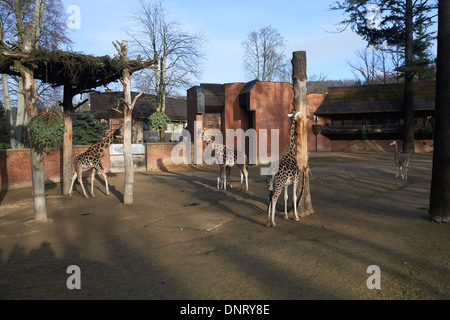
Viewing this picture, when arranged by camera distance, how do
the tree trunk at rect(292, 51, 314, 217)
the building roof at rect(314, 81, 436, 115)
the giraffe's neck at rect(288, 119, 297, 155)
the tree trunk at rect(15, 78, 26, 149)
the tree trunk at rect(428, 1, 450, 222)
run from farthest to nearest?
1. the building roof at rect(314, 81, 436, 115)
2. the tree trunk at rect(15, 78, 26, 149)
3. the giraffe's neck at rect(288, 119, 297, 155)
4. the tree trunk at rect(292, 51, 314, 217)
5. the tree trunk at rect(428, 1, 450, 222)

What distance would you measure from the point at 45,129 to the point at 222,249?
17.7 feet

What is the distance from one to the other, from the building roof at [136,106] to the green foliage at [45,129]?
65.5 feet

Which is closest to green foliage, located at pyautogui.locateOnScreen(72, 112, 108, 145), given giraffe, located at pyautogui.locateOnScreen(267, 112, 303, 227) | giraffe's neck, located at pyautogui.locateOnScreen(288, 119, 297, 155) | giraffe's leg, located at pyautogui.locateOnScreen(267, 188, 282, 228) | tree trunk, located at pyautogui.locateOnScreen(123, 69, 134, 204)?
tree trunk, located at pyautogui.locateOnScreen(123, 69, 134, 204)

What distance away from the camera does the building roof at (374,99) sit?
26438 mm

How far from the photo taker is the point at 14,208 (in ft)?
33.5

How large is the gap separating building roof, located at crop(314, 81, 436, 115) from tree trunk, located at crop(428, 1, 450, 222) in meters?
20.6

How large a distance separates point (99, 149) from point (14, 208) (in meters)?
3.57

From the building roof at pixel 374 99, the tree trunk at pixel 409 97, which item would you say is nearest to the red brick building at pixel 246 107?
the building roof at pixel 374 99

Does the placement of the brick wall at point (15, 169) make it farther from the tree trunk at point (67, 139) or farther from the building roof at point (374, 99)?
the building roof at point (374, 99)

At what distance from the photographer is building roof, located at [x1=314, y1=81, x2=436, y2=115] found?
26438 millimetres

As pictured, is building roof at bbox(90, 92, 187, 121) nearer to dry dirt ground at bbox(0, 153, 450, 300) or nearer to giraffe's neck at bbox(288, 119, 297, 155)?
dry dirt ground at bbox(0, 153, 450, 300)

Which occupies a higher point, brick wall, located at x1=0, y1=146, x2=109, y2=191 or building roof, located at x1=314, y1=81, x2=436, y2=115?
building roof, located at x1=314, y1=81, x2=436, y2=115
